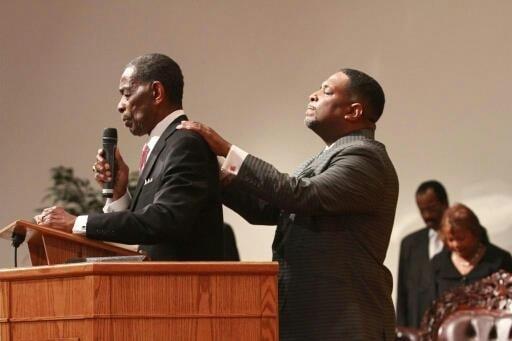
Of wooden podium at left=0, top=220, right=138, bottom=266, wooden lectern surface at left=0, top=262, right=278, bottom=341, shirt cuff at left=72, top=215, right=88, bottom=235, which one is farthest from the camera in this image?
shirt cuff at left=72, top=215, right=88, bottom=235

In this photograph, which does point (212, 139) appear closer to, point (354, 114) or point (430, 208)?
point (354, 114)

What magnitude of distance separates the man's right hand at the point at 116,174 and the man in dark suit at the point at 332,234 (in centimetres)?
38

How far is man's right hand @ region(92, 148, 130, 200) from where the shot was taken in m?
4.21

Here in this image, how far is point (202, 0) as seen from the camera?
997cm

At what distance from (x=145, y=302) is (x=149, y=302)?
0.04ft

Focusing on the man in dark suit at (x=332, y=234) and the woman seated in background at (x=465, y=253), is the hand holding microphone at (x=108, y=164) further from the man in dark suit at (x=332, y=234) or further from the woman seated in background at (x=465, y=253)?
the woman seated in background at (x=465, y=253)

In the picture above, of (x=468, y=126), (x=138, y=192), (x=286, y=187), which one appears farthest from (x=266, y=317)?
(x=468, y=126)

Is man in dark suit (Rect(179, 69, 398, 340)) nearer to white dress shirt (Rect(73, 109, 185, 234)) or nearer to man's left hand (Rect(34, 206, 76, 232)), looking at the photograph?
white dress shirt (Rect(73, 109, 185, 234))

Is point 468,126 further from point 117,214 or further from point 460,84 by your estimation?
point 117,214

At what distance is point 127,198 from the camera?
172 inches

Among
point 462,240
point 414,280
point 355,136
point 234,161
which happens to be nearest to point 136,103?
point 234,161

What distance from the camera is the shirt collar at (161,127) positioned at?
13.7 feet

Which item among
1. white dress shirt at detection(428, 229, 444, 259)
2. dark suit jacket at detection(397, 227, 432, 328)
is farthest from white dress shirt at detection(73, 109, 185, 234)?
white dress shirt at detection(428, 229, 444, 259)

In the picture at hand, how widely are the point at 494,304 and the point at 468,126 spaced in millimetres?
4214
